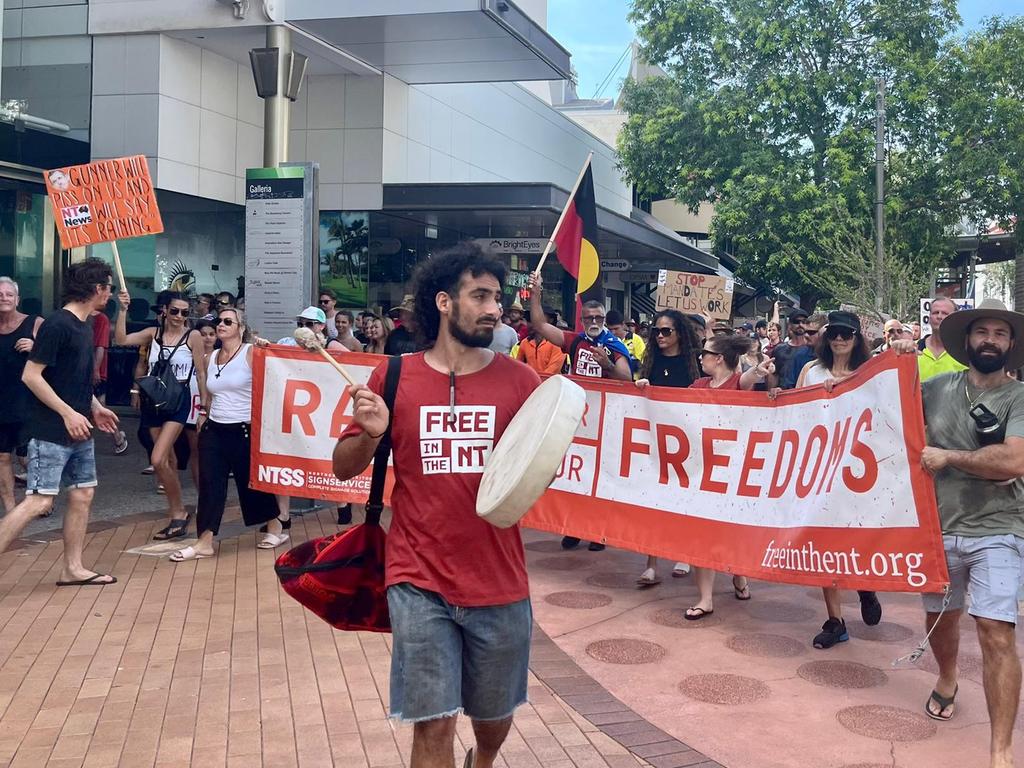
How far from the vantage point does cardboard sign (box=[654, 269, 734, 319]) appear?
17.2 m

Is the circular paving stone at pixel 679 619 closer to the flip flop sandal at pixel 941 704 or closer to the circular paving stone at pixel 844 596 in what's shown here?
the circular paving stone at pixel 844 596

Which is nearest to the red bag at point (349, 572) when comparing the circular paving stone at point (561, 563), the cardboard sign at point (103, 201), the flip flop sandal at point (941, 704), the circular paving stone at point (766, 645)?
the flip flop sandal at point (941, 704)

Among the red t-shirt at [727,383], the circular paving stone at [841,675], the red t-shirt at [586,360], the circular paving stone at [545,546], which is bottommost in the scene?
the circular paving stone at [841,675]

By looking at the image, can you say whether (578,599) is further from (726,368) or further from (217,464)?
(217,464)

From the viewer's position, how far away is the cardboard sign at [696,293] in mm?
17172

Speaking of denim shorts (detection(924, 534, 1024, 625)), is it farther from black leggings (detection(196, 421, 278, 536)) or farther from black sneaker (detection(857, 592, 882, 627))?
black leggings (detection(196, 421, 278, 536))

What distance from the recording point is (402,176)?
61.4 feet

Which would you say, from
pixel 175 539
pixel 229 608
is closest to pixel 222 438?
pixel 175 539

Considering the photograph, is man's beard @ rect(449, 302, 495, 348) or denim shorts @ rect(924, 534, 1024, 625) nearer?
man's beard @ rect(449, 302, 495, 348)

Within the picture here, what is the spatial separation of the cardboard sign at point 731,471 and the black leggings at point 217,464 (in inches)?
15.6

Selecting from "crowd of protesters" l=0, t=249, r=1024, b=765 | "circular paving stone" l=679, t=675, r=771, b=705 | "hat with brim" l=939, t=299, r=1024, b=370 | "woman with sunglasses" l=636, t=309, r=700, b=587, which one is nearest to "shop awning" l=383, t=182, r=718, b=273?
"crowd of protesters" l=0, t=249, r=1024, b=765

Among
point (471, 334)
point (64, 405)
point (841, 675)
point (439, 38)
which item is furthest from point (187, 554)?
point (439, 38)

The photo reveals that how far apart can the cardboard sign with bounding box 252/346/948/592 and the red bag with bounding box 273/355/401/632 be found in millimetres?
479

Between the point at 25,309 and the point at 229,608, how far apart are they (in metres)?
10.4
